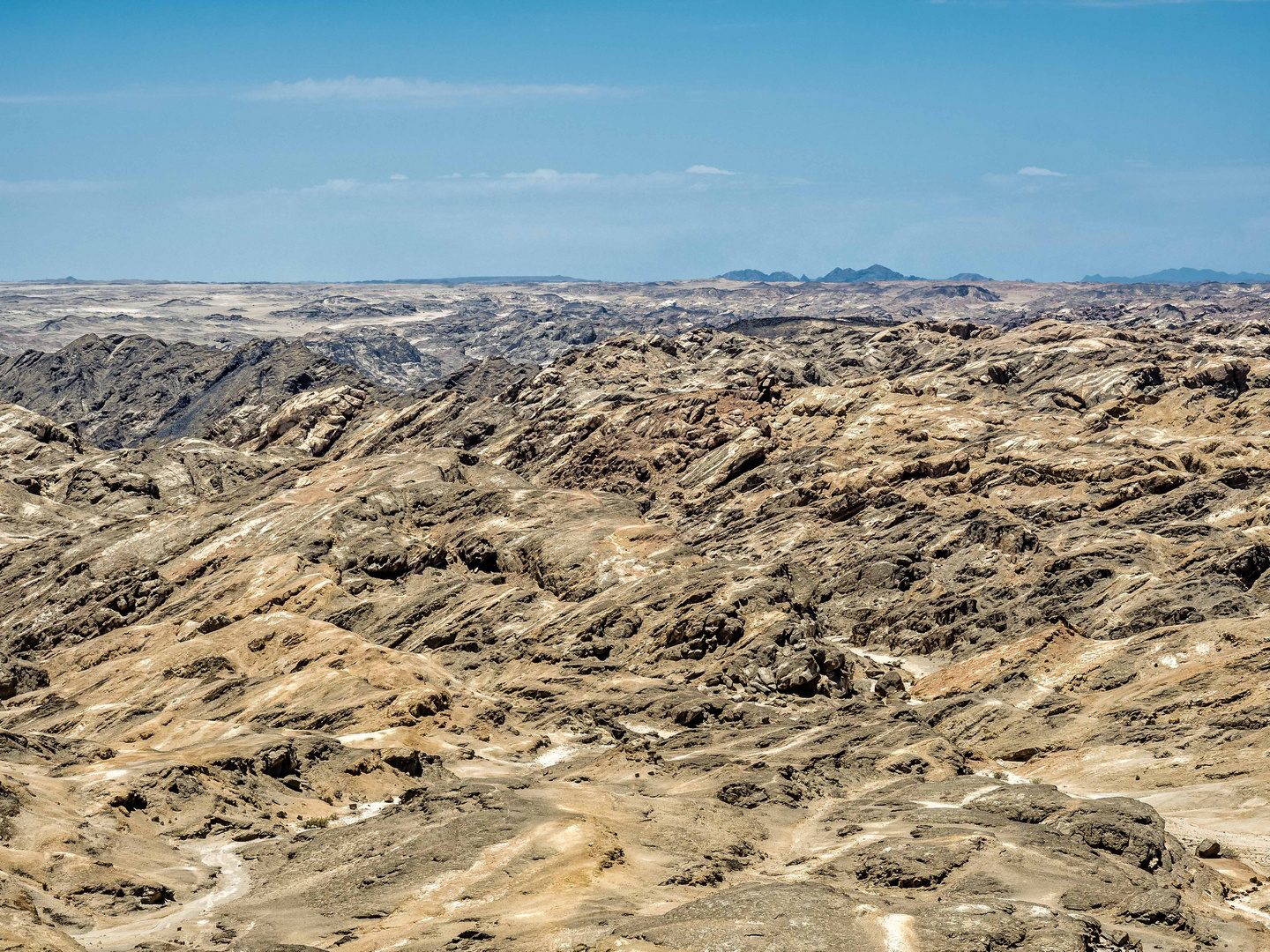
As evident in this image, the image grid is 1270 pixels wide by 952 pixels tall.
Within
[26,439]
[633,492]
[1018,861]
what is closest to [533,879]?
[1018,861]

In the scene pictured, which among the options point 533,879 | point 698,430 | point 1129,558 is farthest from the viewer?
point 698,430

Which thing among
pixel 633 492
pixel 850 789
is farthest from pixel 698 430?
pixel 850 789

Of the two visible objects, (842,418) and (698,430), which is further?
(698,430)

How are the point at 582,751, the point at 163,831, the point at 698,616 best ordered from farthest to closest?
1. the point at 698,616
2. the point at 582,751
3. the point at 163,831

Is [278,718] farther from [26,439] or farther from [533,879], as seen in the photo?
[26,439]

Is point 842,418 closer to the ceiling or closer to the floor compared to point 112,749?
closer to the ceiling

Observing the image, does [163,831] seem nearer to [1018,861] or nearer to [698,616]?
[1018,861]
